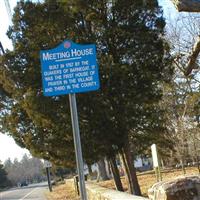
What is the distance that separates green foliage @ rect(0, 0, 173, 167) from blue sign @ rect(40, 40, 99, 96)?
8817 mm

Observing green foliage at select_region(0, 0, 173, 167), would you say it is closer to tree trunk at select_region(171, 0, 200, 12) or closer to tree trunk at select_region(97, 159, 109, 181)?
tree trunk at select_region(171, 0, 200, 12)

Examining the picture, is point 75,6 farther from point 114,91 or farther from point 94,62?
point 94,62

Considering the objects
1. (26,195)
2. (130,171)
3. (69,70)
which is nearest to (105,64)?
(130,171)

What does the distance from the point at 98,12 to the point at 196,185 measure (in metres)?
11.6

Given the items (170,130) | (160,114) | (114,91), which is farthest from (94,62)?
(170,130)

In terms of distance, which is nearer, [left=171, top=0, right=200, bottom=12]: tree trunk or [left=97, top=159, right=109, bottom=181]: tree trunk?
[left=171, top=0, right=200, bottom=12]: tree trunk

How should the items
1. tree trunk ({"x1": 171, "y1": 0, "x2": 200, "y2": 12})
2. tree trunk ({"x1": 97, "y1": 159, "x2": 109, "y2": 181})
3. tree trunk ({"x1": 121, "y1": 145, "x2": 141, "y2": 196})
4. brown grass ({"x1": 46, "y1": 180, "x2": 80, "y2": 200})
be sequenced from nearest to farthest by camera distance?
tree trunk ({"x1": 171, "y1": 0, "x2": 200, "y2": 12}) < tree trunk ({"x1": 121, "y1": 145, "x2": 141, "y2": 196}) < brown grass ({"x1": 46, "y1": 180, "x2": 80, "y2": 200}) < tree trunk ({"x1": 97, "y1": 159, "x2": 109, "y2": 181})

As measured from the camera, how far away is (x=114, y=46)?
720 inches

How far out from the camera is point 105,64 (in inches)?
686

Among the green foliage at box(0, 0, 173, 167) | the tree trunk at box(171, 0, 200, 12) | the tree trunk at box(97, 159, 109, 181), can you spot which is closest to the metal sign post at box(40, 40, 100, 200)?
the tree trunk at box(171, 0, 200, 12)

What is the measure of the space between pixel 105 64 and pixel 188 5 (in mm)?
A: 9287

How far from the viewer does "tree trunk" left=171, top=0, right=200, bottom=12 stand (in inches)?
323

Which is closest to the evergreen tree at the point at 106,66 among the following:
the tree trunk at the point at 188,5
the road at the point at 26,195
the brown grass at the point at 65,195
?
the tree trunk at the point at 188,5

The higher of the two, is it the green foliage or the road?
the green foliage
